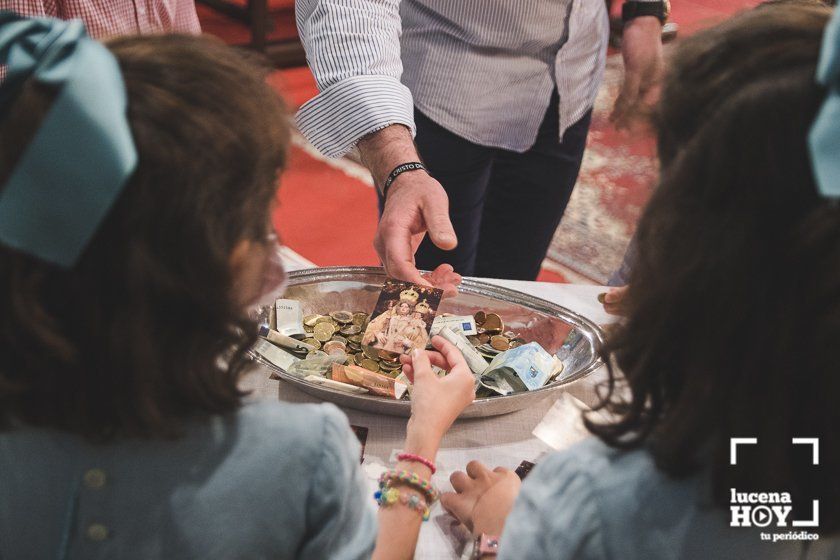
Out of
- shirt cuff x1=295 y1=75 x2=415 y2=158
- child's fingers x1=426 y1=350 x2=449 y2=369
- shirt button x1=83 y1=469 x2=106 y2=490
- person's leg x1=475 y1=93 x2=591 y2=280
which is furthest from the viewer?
person's leg x1=475 y1=93 x2=591 y2=280

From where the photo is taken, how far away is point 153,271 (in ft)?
2.09

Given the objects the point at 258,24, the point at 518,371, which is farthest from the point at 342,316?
the point at 258,24

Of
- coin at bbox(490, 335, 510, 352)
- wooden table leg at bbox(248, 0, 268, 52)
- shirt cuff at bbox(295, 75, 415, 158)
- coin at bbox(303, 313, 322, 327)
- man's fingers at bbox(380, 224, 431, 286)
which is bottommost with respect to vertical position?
coin at bbox(490, 335, 510, 352)

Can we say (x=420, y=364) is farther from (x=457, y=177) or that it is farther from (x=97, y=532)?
(x=457, y=177)

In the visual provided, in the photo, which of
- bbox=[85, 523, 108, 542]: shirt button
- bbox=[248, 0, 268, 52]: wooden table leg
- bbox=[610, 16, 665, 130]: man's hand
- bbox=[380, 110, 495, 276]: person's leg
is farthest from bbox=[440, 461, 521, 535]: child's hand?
bbox=[248, 0, 268, 52]: wooden table leg

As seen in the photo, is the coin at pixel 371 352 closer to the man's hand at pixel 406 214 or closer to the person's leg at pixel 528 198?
the man's hand at pixel 406 214

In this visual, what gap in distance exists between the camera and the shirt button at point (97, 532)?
0.73 m

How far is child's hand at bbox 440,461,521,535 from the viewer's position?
1.02 m

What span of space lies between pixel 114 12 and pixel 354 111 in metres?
0.62

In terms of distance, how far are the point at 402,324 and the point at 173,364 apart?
2.16 ft

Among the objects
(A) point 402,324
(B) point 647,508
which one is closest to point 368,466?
(A) point 402,324

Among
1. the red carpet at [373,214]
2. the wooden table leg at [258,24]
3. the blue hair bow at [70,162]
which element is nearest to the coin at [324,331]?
the blue hair bow at [70,162]

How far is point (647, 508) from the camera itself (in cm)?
73

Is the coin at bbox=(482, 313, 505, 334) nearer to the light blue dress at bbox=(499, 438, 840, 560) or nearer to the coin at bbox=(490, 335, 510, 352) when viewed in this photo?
the coin at bbox=(490, 335, 510, 352)
